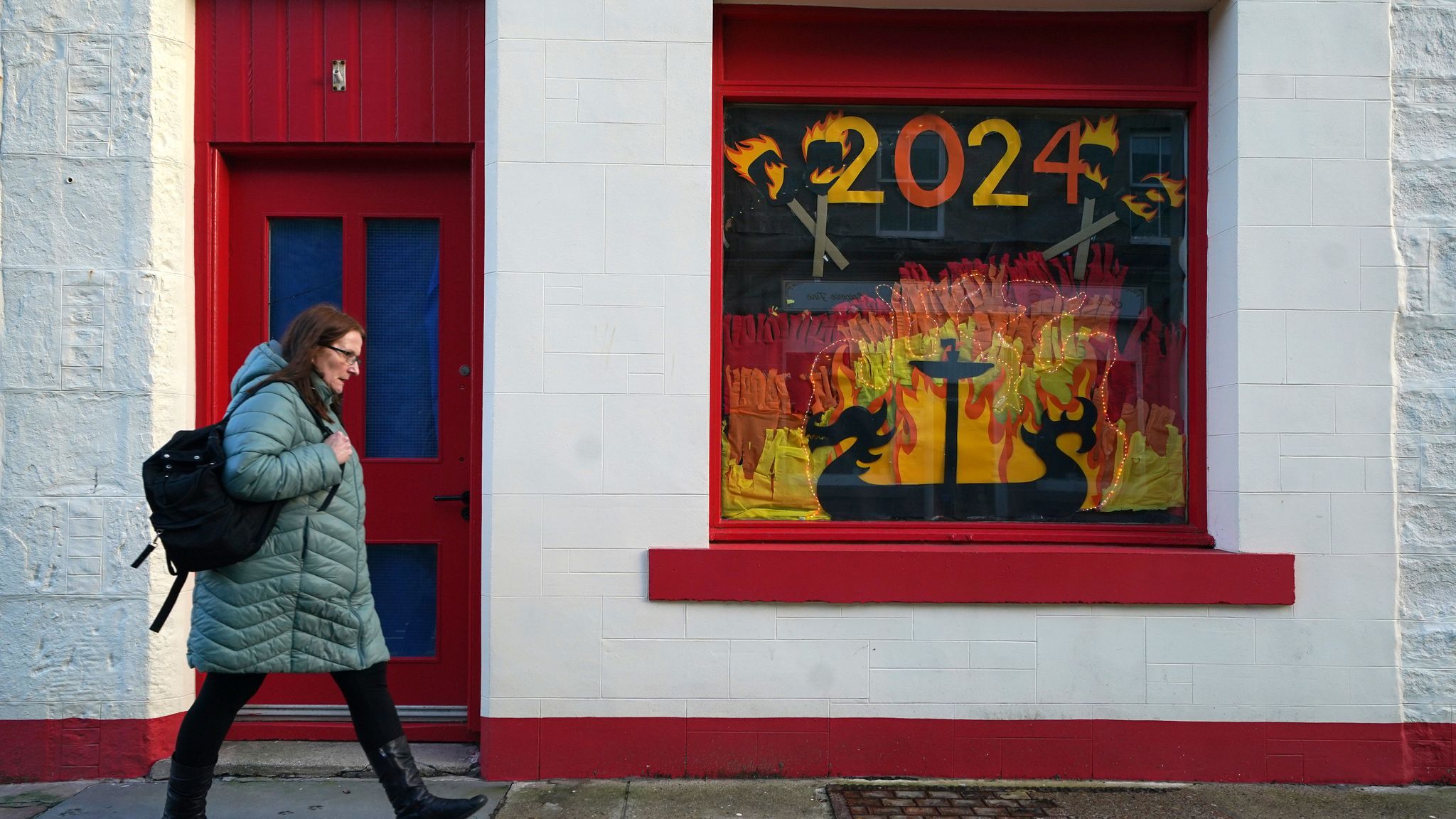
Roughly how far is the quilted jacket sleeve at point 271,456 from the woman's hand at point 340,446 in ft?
0.11

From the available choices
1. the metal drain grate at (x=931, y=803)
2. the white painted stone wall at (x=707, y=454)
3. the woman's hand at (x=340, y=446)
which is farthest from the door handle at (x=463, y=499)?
the metal drain grate at (x=931, y=803)

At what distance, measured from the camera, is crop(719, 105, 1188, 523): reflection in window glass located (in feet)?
16.1

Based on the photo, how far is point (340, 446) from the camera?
3.62m

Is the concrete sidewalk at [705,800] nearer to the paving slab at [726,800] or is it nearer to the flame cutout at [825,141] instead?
the paving slab at [726,800]

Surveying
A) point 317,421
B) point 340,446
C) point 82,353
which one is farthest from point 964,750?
point 82,353

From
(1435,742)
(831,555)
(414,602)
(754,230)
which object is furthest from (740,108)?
(1435,742)

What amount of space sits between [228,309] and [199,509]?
1951 mm

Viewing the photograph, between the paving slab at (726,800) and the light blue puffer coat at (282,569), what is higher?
the light blue puffer coat at (282,569)

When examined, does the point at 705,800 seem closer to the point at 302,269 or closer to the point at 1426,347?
the point at 302,269

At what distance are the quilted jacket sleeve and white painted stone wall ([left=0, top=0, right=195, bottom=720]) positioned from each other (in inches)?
55.6

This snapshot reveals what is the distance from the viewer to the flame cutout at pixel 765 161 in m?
4.92

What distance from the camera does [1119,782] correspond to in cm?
452

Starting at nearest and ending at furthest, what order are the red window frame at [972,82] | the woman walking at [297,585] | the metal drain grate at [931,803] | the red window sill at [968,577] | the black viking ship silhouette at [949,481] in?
the woman walking at [297,585], the metal drain grate at [931,803], the red window sill at [968,577], the red window frame at [972,82], the black viking ship silhouette at [949,481]

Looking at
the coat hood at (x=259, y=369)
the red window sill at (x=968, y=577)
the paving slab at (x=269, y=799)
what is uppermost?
the coat hood at (x=259, y=369)
